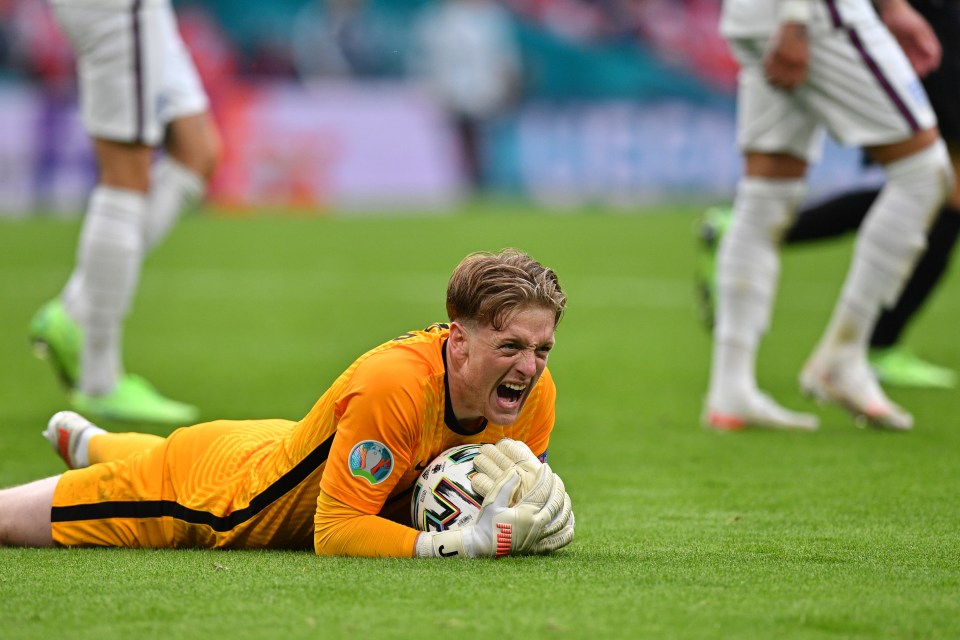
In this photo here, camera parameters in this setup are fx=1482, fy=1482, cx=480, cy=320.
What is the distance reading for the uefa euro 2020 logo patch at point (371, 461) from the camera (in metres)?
3.19

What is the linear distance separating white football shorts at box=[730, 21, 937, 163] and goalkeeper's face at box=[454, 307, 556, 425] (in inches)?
87.1

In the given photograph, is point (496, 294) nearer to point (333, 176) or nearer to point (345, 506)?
point (345, 506)

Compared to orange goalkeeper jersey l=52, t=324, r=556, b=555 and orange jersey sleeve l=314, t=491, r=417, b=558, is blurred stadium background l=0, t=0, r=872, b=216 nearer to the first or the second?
orange goalkeeper jersey l=52, t=324, r=556, b=555

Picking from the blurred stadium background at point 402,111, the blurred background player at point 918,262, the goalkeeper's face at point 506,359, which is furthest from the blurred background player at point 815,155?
the blurred stadium background at point 402,111

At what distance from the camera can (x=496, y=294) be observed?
10.4 ft

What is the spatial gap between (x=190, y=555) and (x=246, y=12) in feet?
65.9

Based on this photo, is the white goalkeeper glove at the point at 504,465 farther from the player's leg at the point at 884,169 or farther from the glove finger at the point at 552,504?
the player's leg at the point at 884,169

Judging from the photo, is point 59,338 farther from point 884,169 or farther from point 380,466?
point 884,169

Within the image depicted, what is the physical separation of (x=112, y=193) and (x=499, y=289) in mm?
2860

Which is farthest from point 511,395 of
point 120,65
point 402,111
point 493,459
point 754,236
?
point 402,111

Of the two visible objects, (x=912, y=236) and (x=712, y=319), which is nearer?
(x=912, y=236)

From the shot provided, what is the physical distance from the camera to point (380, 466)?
3.23m

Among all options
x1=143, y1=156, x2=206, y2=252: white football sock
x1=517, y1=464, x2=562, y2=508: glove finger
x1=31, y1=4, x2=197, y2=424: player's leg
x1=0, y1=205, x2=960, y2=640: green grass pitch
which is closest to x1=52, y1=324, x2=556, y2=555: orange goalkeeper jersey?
x1=0, y1=205, x2=960, y2=640: green grass pitch

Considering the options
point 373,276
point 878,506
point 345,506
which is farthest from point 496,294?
point 373,276
